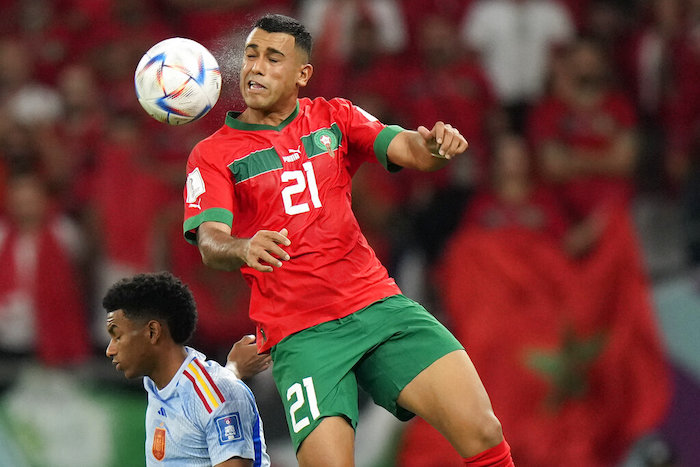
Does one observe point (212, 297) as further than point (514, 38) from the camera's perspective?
No

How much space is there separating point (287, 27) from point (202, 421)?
5.19 feet

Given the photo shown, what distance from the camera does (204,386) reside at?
4.30 m

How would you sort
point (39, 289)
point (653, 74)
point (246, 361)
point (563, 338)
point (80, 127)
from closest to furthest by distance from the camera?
1. point (246, 361)
2. point (563, 338)
3. point (39, 289)
4. point (653, 74)
5. point (80, 127)

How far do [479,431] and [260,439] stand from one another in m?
0.95

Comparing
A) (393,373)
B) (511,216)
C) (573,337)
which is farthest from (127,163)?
Answer: (393,373)

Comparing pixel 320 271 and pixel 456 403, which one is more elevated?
pixel 320 271

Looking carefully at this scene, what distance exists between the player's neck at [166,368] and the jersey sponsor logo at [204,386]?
6 centimetres

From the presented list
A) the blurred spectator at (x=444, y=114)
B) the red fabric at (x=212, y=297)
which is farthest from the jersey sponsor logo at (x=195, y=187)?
the blurred spectator at (x=444, y=114)

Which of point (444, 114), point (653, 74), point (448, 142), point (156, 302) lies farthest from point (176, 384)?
point (653, 74)

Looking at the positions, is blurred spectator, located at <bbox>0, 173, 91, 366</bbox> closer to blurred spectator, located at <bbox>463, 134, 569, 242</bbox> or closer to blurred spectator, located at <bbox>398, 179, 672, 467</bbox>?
blurred spectator, located at <bbox>398, 179, 672, 467</bbox>

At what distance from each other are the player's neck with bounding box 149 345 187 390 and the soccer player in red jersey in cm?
40

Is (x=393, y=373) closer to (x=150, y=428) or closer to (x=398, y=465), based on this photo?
(x=150, y=428)

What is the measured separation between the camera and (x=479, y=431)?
394 cm

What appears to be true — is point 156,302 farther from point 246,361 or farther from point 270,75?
point 270,75
